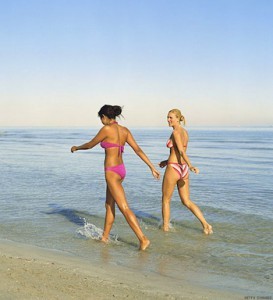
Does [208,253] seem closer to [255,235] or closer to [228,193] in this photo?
[255,235]

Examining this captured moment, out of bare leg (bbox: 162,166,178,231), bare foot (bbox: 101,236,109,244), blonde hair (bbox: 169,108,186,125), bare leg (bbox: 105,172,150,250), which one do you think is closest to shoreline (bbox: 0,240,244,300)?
bare leg (bbox: 105,172,150,250)

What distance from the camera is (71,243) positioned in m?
6.72

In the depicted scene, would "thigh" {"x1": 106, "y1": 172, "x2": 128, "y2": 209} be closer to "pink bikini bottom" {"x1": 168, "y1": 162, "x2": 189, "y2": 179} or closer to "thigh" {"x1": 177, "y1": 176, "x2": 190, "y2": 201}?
"pink bikini bottom" {"x1": 168, "y1": 162, "x2": 189, "y2": 179}

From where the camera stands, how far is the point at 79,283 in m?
4.43

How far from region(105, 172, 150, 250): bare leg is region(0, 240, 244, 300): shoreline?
0.87 meters

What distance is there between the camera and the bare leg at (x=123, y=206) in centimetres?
619

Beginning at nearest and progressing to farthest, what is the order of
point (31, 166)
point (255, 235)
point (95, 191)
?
point (255, 235), point (95, 191), point (31, 166)

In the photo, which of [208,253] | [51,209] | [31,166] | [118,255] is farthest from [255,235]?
[31,166]

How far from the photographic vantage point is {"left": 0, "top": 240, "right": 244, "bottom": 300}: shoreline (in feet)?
13.4

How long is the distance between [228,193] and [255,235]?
13.6 feet

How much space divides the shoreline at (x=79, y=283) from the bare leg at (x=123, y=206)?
87 cm

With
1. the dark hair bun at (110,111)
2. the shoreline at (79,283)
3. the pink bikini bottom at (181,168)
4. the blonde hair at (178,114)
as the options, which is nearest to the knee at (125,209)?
the shoreline at (79,283)

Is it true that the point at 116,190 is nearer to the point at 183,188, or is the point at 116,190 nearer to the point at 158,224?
the point at 183,188

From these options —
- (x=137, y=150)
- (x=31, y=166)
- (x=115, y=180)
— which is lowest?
(x=31, y=166)
